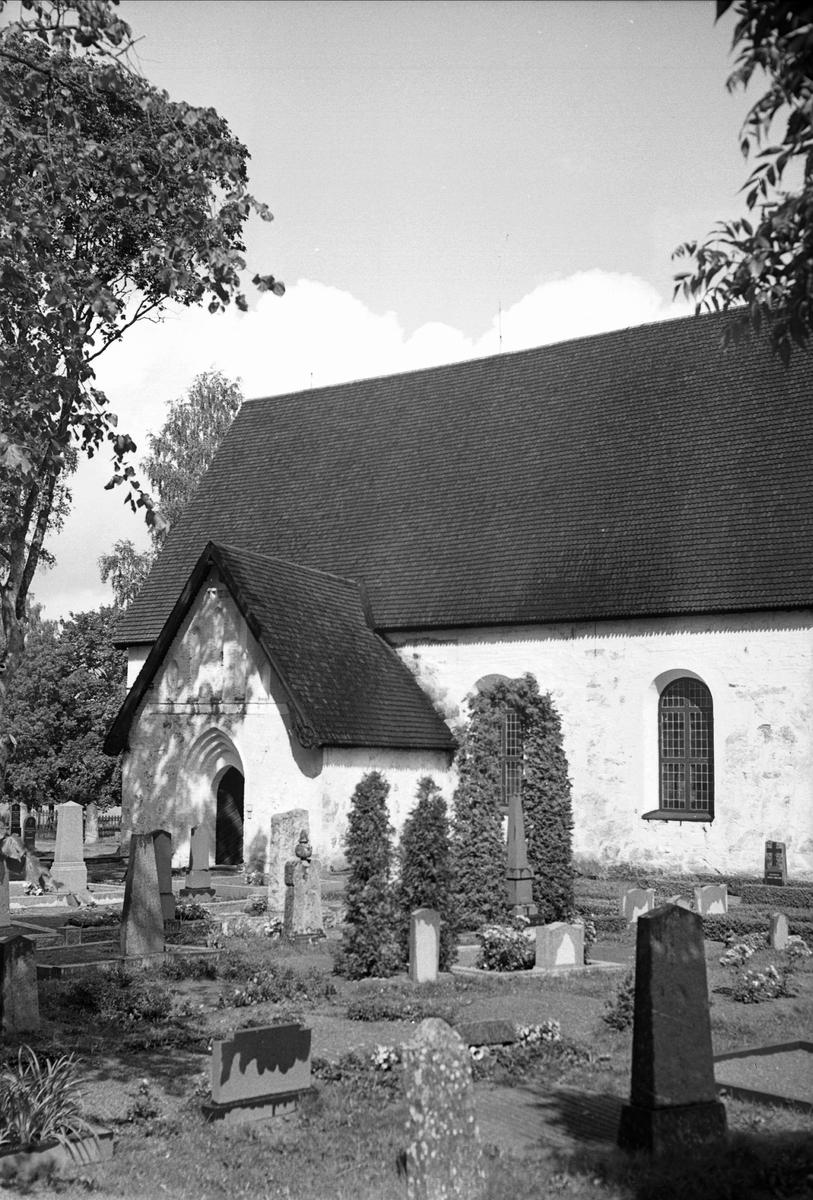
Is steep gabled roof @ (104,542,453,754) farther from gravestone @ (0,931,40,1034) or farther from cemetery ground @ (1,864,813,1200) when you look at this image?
gravestone @ (0,931,40,1034)

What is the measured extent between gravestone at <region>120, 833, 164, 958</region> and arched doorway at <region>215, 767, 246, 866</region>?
11.0 m

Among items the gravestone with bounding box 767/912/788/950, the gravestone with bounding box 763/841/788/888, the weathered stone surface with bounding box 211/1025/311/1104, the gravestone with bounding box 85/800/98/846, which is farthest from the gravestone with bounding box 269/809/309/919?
the gravestone with bounding box 85/800/98/846

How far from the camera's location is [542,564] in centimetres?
2636

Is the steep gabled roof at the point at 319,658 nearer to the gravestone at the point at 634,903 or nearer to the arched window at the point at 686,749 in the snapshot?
the arched window at the point at 686,749

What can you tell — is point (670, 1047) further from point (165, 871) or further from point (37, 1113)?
point (165, 871)

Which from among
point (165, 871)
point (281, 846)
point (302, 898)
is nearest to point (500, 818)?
point (281, 846)

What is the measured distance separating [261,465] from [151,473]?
12894mm

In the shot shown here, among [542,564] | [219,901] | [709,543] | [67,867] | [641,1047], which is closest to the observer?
[641,1047]

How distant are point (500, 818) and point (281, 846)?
3.37 metres

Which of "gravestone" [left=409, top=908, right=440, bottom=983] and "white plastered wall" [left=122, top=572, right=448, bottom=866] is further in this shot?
"white plastered wall" [left=122, top=572, right=448, bottom=866]

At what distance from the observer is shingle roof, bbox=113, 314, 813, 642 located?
24.5m

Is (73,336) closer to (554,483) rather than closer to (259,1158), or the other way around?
(259,1158)

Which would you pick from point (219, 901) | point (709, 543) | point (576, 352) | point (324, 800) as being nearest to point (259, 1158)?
point (219, 901)

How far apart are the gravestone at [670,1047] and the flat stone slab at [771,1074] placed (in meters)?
1.16
